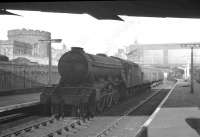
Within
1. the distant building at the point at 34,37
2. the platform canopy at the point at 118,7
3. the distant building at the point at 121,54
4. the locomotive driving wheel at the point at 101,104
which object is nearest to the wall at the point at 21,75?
the locomotive driving wheel at the point at 101,104

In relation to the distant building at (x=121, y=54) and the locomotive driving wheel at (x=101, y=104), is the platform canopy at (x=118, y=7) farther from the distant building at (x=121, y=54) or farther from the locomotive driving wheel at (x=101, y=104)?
the distant building at (x=121, y=54)

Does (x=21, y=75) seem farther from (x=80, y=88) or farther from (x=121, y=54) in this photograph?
(x=121, y=54)

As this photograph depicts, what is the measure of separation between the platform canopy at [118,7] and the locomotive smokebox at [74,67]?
8323 millimetres

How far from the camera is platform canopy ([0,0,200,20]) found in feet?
20.1

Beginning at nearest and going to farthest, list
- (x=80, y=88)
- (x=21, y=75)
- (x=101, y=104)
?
(x=80, y=88)
(x=101, y=104)
(x=21, y=75)

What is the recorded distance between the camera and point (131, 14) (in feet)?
24.1

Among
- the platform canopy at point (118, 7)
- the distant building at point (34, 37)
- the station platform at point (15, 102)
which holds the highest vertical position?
the distant building at point (34, 37)

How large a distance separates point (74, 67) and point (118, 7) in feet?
31.3

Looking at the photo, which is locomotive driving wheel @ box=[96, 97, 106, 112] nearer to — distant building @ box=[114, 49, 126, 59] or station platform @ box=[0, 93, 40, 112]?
station platform @ box=[0, 93, 40, 112]

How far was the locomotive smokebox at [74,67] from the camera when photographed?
15.6m

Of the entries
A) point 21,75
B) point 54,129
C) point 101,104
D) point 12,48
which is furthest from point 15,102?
point 12,48

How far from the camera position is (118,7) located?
6582mm

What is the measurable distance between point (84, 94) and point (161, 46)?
3721 cm

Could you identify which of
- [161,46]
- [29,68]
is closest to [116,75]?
[29,68]
